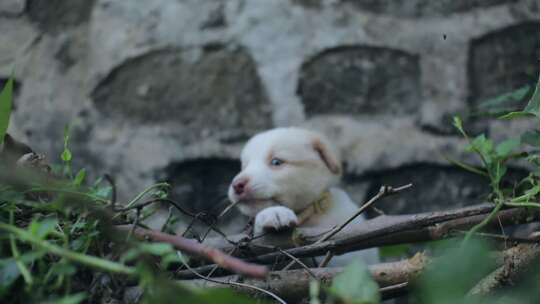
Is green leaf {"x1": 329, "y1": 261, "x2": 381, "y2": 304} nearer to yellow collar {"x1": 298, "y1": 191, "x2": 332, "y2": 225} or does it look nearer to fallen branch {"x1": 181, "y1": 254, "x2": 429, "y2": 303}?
fallen branch {"x1": 181, "y1": 254, "x2": 429, "y2": 303}

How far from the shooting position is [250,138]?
2.14m

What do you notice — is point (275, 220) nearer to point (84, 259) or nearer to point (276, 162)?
point (276, 162)

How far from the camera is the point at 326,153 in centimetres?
197

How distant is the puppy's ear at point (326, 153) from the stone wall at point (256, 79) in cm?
14

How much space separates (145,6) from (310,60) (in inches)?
21.5

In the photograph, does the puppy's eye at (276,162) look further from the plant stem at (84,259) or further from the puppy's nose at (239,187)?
the plant stem at (84,259)

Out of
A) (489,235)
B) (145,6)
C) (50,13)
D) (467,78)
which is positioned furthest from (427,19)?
(50,13)

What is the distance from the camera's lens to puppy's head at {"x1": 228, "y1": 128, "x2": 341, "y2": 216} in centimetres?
186

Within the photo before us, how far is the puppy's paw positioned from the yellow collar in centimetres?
35

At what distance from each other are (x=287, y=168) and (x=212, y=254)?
1.10 m

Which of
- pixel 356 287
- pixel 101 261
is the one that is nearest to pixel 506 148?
pixel 356 287

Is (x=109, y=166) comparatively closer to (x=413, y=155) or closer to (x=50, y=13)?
(x=50, y=13)

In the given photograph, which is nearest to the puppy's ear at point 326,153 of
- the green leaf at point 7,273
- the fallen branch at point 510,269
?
the fallen branch at point 510,269

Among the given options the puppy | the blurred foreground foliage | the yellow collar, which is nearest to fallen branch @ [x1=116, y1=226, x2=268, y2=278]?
the blurred foreground foliage
